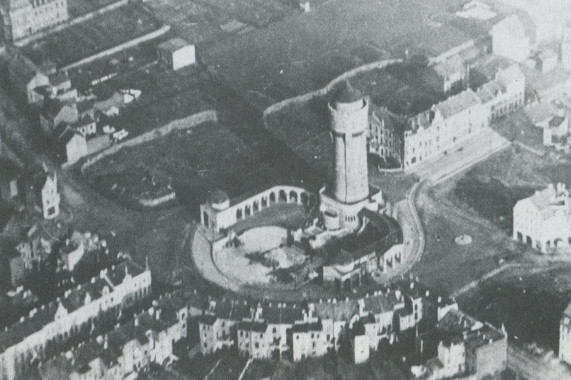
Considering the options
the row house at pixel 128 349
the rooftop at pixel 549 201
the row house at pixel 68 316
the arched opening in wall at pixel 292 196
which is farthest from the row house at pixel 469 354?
the arched opening in wall at pixel 292 196

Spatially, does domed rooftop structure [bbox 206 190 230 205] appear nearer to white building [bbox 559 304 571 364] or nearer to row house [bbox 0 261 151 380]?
row house [bbox 0 261 151 380]

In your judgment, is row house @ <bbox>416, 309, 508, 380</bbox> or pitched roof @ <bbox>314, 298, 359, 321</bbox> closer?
row house @ <bbox>416, 309, 508, 380</bbox>

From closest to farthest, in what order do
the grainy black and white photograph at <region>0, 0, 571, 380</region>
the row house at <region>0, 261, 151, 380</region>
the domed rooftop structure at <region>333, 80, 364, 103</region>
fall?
the grainy black and white photograph at <region>0, 0, 571, 380</region> → the row house at <region>0, 261, 151, 380</region> → the domed rooftop structure at <region>333, 80, 364, 103</region>

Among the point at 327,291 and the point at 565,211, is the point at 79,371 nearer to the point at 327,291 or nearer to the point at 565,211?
the point at 327,291

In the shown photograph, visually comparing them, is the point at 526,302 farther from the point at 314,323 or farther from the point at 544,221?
the point at 314,323

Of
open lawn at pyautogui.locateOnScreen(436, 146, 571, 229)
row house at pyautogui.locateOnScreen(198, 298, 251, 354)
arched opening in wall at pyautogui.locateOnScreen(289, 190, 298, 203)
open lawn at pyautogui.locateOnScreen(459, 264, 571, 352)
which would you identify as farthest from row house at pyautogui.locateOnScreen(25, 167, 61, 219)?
open lawn at pyautogui.locateOnScreen(459, 264, 571, 352)

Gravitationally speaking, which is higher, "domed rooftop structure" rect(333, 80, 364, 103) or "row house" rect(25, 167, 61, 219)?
"domed rooftop structure" rect(333, 80, 364, 103)

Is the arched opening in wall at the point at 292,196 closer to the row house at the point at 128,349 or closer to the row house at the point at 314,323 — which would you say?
the row house at the point at 314,323
